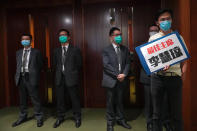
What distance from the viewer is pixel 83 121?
2.88 meters

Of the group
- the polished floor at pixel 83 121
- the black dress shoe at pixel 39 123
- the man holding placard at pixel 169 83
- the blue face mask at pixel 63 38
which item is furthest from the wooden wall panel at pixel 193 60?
the black dress shoe at pixel 39 123

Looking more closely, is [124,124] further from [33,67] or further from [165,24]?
[33,67]

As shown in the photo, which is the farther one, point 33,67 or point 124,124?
point 33,67

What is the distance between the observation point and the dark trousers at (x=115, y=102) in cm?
251

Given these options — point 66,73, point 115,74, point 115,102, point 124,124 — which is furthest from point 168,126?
point 66,73

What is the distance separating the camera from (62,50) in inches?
109

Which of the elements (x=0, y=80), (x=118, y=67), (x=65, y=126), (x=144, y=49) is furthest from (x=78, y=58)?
(x=0, y=80)

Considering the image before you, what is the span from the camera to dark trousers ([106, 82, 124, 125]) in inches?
98.9

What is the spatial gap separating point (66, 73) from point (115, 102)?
1023 millimetres

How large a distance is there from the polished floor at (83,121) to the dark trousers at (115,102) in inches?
6.6

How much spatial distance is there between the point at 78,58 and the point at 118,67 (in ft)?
2.52

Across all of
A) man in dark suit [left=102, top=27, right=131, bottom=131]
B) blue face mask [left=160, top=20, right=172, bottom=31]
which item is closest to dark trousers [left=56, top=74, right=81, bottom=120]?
man in dark suit [left=102, top=27, right=131, bottom=131]

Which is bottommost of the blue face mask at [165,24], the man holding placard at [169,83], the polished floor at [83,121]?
the polished floor at [83,121]

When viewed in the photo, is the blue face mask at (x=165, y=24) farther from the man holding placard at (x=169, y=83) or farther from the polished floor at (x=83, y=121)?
the polished floor at (x=83, y=121)
